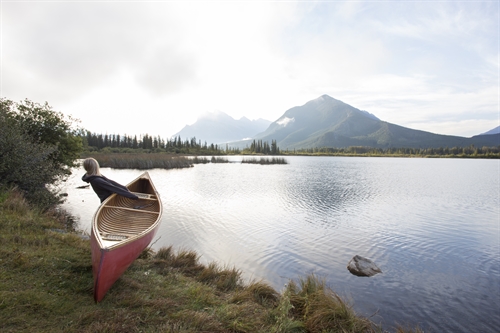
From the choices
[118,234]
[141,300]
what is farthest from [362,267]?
[118,234]

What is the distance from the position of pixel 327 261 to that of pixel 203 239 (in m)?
5.29

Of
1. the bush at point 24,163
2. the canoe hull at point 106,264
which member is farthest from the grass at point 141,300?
the bush at point 24,163

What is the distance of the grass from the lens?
4.04 meters

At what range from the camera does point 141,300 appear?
4766 mm

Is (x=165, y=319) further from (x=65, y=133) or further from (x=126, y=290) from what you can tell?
(x=65, y=133)

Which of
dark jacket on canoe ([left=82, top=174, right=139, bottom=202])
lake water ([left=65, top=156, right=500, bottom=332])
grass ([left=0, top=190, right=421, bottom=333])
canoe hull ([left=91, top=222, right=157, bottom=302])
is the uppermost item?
dark jacket on canoe ([left=82, top=174, right=139, bottom=202])

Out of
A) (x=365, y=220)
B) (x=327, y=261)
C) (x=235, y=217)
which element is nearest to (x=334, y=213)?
(x=365, y=220)

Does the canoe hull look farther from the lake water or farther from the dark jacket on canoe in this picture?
the lake water

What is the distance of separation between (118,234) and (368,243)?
33.6 feet

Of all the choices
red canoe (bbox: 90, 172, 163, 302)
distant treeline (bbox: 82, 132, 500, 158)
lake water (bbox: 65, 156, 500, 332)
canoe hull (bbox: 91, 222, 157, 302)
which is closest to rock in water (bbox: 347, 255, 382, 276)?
lake water (bbox: 65, 156, 500, 332)

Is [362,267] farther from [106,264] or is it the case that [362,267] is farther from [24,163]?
[24,163]

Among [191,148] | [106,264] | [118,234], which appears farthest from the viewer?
[191,148]

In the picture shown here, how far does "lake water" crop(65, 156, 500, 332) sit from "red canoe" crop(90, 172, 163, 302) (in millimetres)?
2378

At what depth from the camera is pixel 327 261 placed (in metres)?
9.55
